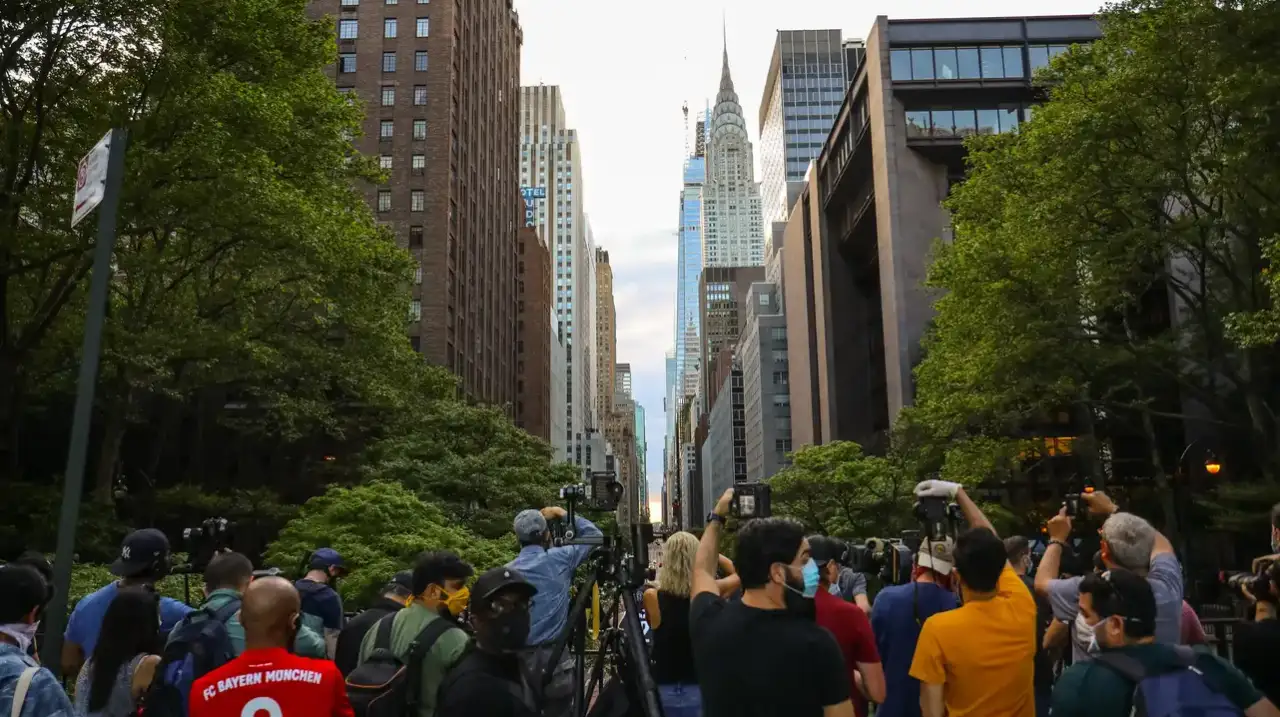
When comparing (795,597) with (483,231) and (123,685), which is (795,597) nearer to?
(123,685)

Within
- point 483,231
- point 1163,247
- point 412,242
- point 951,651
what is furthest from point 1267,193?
point 483,231

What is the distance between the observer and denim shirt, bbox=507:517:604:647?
6.04 meters

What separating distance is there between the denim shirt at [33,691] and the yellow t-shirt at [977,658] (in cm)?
374

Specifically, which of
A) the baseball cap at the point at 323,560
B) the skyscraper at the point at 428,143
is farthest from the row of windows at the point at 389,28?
the baseball cap at the point at 323,560

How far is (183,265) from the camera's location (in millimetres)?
23797

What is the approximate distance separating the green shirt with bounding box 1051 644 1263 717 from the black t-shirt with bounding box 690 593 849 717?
0.99 m

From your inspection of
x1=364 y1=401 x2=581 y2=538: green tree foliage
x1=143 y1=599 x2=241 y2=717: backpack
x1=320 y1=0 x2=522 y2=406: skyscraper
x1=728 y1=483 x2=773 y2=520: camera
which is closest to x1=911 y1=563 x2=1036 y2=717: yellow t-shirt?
x1=728 y1=483 x2=773 y2=520: camera

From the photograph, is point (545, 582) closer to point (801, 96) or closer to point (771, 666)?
point (771, 666)

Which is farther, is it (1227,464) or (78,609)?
(1227,464)

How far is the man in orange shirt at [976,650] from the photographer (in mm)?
4363

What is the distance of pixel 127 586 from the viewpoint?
5.46 meters

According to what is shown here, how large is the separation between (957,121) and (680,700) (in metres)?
53.3

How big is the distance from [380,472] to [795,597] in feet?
83.4

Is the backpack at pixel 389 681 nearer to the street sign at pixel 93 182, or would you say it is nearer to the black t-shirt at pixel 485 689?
the black t-shirt at pixel 485 689
